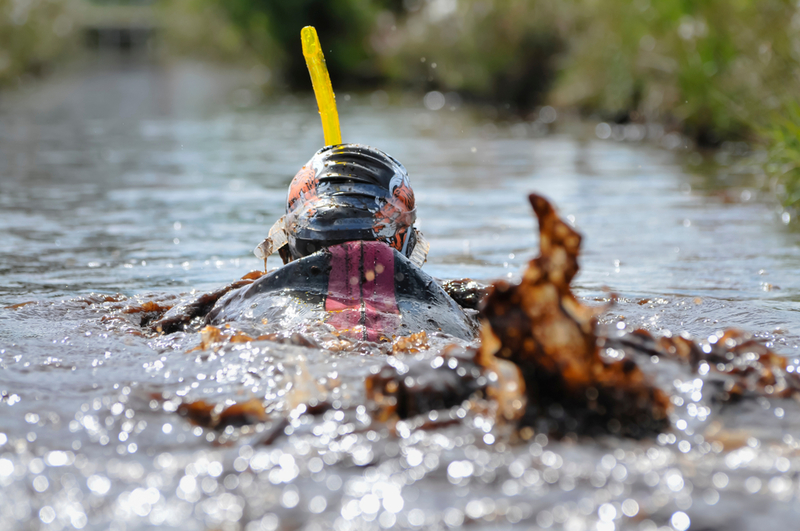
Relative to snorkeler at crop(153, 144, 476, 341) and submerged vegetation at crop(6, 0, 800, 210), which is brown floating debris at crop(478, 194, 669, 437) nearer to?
snorkeler at crop(153, 144, 476, 341)

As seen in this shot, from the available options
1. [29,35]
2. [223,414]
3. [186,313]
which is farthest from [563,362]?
[29,35]

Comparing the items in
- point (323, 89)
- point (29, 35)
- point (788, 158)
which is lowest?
point (788, 158)

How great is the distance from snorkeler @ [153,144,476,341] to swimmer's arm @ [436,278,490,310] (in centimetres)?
36

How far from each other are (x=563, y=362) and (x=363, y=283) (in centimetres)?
153

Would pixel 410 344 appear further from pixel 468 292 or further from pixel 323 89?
pixel 323 89

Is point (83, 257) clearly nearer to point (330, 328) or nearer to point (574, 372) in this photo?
point (330, 328)

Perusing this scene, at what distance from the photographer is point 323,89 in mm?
5043

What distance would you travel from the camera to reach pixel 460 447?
263cm

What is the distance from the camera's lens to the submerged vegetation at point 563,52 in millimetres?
11219

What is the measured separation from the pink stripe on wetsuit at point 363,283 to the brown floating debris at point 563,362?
1211mm

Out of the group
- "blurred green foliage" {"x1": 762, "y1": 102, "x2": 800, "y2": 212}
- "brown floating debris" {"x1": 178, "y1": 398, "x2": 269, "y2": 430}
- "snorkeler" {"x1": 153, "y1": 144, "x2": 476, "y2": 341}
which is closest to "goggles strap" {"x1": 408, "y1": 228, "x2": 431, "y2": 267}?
"snorkeler" {"x1": 153, "y1": 144, "x2": 476, "y2": 341}

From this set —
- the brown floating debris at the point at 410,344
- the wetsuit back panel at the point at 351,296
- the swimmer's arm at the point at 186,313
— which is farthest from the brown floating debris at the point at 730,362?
the swimmer's arm at the point at 186,313

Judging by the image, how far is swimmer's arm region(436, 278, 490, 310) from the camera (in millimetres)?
4895

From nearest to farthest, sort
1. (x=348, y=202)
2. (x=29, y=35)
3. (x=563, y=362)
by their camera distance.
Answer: (x=563, y=362)
(x=348, y=202)
(x=29, y=35)
